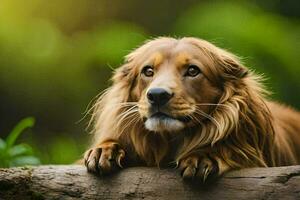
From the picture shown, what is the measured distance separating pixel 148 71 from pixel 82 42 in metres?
3.44

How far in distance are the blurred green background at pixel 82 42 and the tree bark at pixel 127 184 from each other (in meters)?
2.95

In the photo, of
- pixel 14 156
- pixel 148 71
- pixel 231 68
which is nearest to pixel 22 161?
pixel 14 156

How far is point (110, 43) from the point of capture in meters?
7.72

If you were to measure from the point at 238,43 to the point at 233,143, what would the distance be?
2872mm

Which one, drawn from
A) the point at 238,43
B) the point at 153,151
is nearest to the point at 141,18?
the point at 238,43

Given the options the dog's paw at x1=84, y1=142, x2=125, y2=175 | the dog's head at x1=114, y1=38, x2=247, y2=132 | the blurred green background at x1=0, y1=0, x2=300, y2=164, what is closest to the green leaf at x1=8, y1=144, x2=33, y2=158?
the blurred green background at x1=0, y1=0, x2=300, y2=164

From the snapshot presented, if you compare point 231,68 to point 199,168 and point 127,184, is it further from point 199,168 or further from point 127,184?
point 127,184

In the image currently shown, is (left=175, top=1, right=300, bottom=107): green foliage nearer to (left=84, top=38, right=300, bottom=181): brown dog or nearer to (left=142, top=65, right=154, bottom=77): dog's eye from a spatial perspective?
(left=84, top=38, right=300, bottom=181): brown dog

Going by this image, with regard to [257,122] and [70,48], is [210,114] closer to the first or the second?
[257,122]

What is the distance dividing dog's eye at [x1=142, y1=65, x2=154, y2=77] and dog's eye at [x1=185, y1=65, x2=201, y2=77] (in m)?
0.18

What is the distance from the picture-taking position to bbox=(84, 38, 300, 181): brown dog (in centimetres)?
447

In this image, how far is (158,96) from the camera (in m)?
4.41

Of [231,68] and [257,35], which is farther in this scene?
[257,35]

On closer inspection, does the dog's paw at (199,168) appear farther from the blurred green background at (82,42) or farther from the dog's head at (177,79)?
the blurred green background at (82,42)
